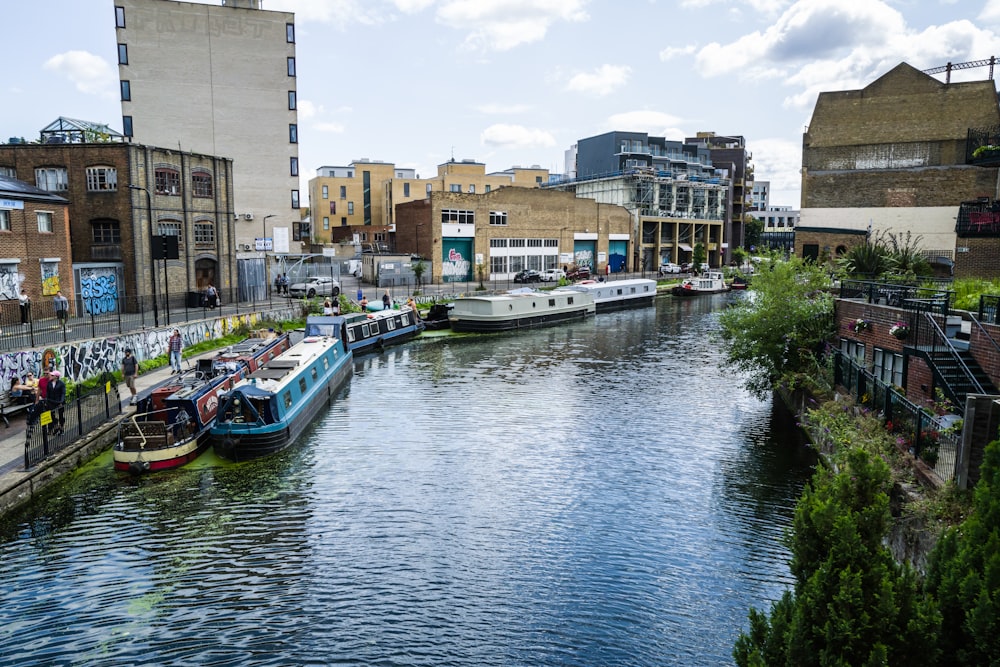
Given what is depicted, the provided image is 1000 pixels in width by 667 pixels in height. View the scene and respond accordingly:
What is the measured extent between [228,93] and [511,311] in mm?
28949

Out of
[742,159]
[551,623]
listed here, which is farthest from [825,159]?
[742,159]

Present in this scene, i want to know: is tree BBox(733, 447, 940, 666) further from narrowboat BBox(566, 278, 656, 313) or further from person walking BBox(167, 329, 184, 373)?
narrowboat BBox(566, 278, 656, 313)

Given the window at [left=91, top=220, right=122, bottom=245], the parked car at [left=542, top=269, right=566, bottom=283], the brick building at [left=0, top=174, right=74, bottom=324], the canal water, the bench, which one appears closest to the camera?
the canal water

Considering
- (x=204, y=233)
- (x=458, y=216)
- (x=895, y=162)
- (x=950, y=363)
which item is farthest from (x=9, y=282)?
(x=895, y=162)

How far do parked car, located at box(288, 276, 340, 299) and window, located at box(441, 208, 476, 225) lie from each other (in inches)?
492

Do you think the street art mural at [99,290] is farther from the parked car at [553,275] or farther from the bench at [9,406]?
the parked car at [553,275]

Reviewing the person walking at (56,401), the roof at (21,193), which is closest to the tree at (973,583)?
the person walking at (56,401)

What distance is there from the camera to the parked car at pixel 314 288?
4388 centimetres

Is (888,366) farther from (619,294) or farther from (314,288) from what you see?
(314,288)

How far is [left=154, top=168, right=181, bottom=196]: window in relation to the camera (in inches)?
1310

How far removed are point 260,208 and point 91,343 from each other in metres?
31.6

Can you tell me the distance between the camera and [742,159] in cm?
9588

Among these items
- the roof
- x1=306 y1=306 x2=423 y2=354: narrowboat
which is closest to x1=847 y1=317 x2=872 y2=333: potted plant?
x1=306 y1=306 x2=423 y2=354: narrowboat

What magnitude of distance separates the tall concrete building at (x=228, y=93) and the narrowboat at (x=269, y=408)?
96.0 ft
